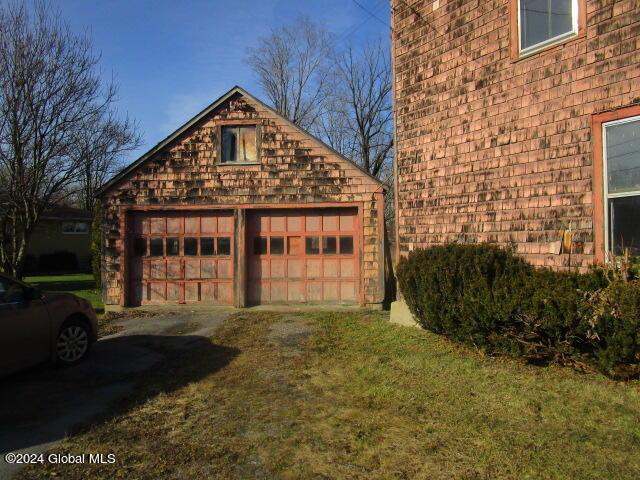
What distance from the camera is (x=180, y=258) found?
11508mm

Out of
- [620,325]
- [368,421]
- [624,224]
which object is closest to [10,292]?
[368,421]

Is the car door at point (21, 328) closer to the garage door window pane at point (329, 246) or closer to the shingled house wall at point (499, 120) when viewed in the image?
the shingled house wall at point (499, 120)

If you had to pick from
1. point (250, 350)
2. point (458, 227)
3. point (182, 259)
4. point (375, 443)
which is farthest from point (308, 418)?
point (182, 259)

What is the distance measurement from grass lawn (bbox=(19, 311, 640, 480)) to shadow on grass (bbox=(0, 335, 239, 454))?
0.21 feet

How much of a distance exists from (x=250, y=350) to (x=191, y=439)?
3.10 meters

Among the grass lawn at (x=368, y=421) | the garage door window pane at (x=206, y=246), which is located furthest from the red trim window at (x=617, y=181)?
the garage door window pane at (x=206, y=246)

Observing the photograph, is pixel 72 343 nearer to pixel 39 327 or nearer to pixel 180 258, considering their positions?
pixel 39 327

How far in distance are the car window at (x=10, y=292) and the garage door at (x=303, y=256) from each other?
18.7 feet

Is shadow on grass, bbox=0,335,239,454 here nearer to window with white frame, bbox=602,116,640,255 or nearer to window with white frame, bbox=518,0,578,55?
window with white frame, bbox=602,116,640,255

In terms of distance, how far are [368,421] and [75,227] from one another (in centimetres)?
3150

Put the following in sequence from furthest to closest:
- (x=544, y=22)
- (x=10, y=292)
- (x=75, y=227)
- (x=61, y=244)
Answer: (x=75, y=227) < (x=61, y=244) < (x=544, y=22) < (x=10, y=292)

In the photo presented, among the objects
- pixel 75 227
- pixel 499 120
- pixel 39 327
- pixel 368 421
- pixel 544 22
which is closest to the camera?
pixel 368 421

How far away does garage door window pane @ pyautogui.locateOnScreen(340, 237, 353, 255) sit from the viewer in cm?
1133

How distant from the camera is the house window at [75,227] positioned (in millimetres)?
31125
